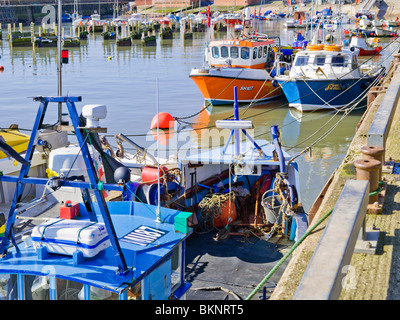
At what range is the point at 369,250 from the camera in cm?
382

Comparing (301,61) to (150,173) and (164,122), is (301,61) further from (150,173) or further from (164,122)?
(150,173)

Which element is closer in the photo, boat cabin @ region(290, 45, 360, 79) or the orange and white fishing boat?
boat cabin @ region(290, 45, 360, 79)

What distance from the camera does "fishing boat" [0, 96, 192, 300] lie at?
5.24 m

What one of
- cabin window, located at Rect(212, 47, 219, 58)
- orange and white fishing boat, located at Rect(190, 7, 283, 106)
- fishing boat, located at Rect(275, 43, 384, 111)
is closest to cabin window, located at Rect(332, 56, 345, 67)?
fishing boat, located at Rect(275, 43, 384, 111)

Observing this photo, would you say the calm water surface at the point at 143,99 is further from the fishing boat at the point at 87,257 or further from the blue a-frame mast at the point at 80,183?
the fishing boat at the point at 87,257

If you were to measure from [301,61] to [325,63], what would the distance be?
3.67 ft

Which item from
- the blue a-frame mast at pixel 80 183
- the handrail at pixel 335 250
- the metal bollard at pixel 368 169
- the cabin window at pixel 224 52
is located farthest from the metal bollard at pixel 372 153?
the cabin window at pixel 224 52

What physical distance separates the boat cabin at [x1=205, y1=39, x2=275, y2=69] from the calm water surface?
224 cm

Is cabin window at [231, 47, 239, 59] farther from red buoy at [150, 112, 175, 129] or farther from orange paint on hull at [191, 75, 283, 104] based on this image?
red buoy at [150, 112, 175, 129]

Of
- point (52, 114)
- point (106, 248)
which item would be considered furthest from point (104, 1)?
point (106, 248)

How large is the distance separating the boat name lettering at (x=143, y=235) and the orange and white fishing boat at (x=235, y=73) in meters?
20.8

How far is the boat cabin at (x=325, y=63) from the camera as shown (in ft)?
83.3

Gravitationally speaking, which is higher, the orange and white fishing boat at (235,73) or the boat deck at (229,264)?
the orange and white fishing boat at (235,73)
